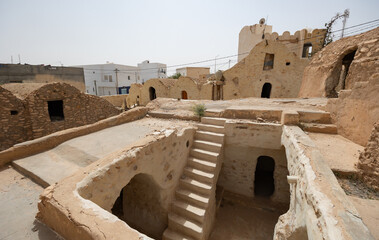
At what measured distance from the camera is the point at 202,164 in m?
5.34

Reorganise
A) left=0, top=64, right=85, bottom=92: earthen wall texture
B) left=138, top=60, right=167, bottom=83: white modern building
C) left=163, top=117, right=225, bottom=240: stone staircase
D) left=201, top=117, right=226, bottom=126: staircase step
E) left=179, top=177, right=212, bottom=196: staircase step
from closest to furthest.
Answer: left=163, top=117, right=225, bottom=240: stone staircase, left=179, top=177, right=212, bottom=196: staircase step, left=201, top=117, right=226, bottom=126: staircase step, left=0, top=64, right=85, bottom=92: earthen wall texture, left=138, top=60, right=167, bottom=83: white modern building

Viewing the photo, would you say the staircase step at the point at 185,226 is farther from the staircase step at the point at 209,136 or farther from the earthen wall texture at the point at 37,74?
the earthen wall texture at the point at 37,74

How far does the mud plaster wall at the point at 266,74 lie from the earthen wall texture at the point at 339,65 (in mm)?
3673

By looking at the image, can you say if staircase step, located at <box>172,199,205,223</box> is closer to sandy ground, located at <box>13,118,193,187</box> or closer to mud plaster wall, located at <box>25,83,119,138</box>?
sandy ground, located at <box>13,118,193,187</box>

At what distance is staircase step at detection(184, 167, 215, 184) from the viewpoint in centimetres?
505

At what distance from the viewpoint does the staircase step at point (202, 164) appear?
17.2 ft

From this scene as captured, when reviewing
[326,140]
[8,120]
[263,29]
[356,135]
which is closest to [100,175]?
[326,140]

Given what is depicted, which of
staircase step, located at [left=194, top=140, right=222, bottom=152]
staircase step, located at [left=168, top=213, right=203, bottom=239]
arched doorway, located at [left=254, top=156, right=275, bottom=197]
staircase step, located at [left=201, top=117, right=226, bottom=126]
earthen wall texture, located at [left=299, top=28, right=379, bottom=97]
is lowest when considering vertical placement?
arched doorway, located at [left=254, top=156, right=275, bottom=197]

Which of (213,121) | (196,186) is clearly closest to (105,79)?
(213,121)

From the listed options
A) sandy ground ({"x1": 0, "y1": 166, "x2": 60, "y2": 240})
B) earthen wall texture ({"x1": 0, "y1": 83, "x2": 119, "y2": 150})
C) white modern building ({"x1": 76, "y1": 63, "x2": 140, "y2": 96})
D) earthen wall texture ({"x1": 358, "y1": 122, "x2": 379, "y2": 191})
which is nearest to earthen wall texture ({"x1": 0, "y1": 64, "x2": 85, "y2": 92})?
earthen wall texture ({"x1": 0, "y1": 83, "x2": 119, "y2": 150})

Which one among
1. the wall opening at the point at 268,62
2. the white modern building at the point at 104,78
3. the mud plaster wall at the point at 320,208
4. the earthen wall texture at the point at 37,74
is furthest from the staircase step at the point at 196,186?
the white modern building at the point at 104,78

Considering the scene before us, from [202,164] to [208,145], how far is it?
2.25 ft

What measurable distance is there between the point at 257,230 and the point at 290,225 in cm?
260

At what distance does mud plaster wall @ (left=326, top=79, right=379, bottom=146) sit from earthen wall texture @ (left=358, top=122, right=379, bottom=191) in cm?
121
